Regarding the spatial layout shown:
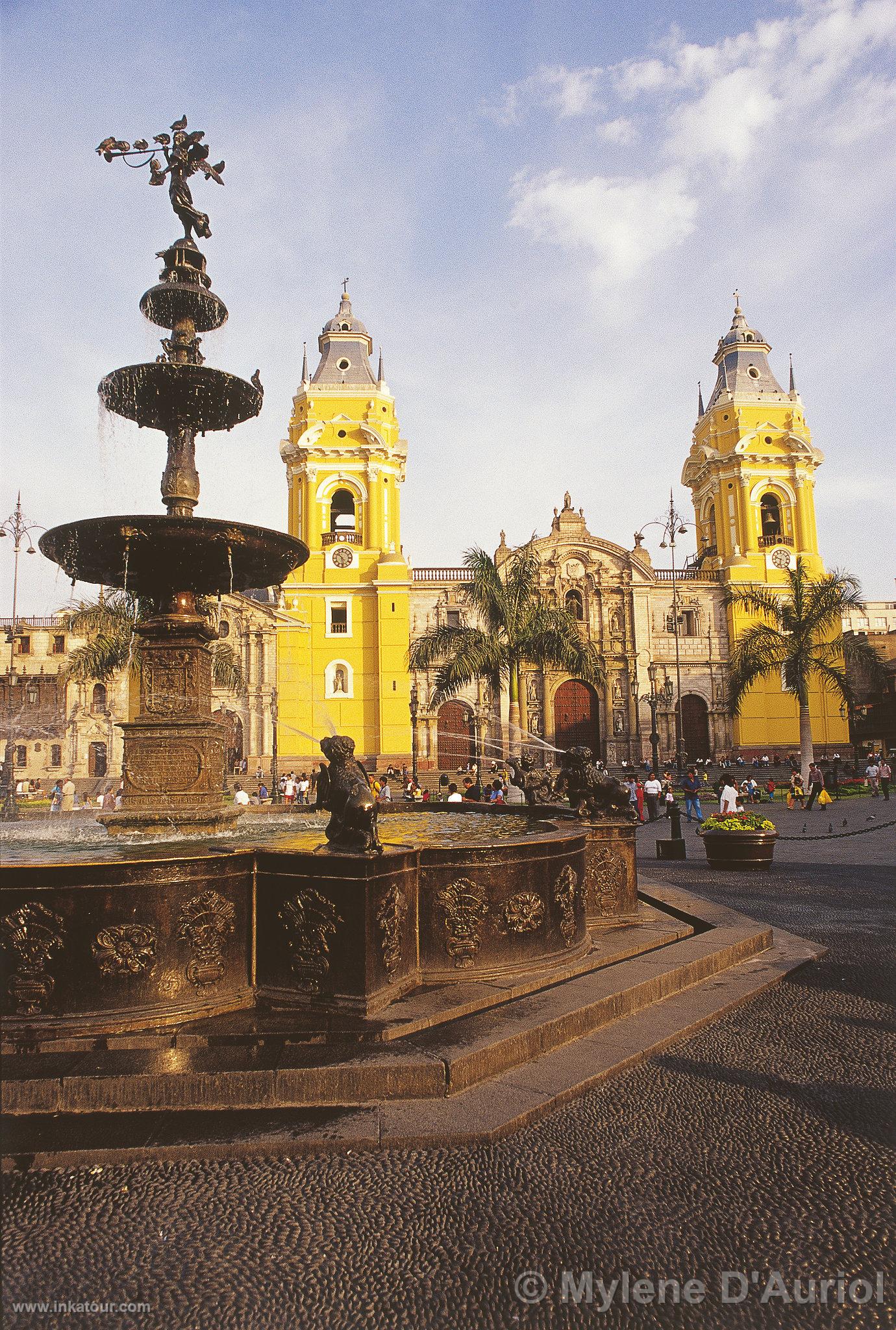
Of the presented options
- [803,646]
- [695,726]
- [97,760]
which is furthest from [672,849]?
[97,760]

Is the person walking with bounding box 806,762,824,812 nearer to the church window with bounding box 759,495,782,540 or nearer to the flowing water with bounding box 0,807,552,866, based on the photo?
the flowing water with bounding box 0,807,552,866

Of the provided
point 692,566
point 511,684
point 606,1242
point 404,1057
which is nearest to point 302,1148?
point 404,1057

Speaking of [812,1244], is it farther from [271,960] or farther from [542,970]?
[271,960]

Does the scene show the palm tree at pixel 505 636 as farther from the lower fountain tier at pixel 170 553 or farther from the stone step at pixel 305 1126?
the stone step at pixel 305 1126

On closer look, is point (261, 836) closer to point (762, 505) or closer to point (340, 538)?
point (340, 538)

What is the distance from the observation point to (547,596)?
40.6m

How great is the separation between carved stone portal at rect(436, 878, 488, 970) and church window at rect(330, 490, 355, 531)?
36.4 m

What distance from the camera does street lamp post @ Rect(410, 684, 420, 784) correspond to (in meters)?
31.8

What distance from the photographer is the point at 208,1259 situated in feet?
7.70

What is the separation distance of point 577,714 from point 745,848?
2965 centimetres

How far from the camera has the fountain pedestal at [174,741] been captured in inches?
277

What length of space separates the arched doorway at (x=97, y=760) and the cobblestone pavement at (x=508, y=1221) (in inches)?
1505

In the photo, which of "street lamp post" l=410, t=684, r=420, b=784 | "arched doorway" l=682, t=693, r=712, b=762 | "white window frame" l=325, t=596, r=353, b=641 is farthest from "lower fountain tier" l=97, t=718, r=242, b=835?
"arched doorway" l=682, t=693, r=712, b=762

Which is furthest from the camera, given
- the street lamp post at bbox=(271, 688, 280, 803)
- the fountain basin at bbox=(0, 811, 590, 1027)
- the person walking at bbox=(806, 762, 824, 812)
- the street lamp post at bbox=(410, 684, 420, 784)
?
the street lamp post at bbox=(410, 684, 420, 784)
